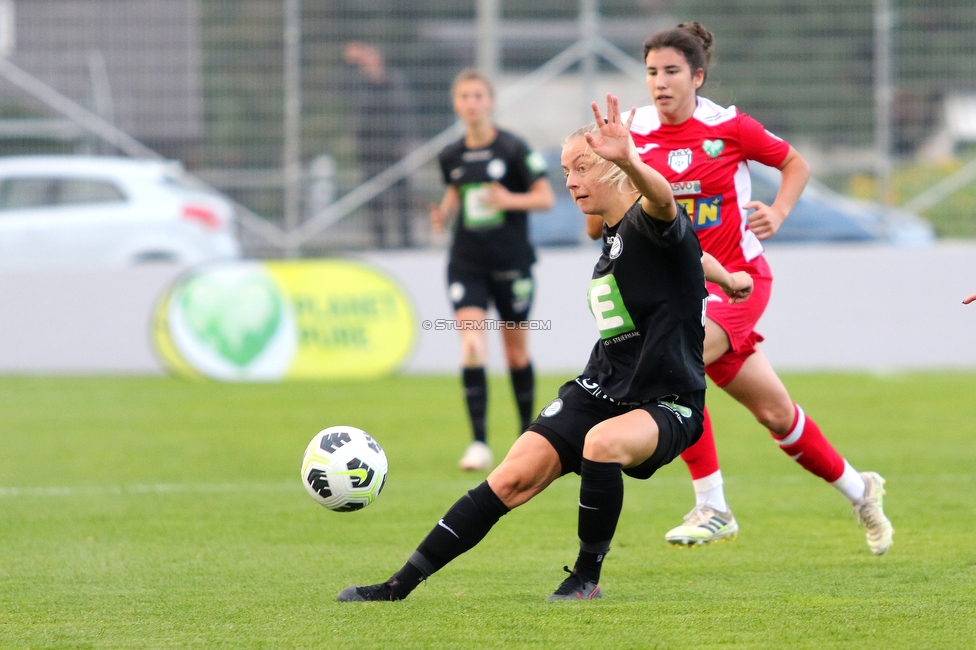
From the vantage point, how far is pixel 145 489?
658 cm

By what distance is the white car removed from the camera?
13.2m

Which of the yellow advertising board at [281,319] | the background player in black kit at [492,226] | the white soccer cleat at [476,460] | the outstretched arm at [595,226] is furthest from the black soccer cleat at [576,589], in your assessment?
the yellow advertising board at [281,319]

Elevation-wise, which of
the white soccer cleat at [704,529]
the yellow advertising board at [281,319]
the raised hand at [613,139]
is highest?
the raised hand at [613,139]

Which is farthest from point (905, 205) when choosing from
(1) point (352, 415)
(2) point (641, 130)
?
(2) point (641, 130)

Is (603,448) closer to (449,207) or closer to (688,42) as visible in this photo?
(688,42)

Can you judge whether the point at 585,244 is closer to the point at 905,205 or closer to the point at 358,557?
the point at 905,205

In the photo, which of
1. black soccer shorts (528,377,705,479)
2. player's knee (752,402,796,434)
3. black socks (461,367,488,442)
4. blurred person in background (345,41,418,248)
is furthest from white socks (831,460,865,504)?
blurred person in background (345,41,418,248)

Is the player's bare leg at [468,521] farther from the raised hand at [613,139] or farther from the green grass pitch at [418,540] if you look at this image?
the raised hand at [613,139]

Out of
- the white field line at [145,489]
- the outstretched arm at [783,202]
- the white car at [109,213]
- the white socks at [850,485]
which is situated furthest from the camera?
the white car at [109,213]

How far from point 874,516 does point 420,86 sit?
31.7 ft

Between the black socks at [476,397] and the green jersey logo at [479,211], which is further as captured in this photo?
the green jersey logo at [479,211]

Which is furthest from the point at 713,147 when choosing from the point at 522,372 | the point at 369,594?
the point at 522,372

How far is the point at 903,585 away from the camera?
14.0 feet

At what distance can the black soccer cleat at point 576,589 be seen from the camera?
4035 millimetres
